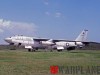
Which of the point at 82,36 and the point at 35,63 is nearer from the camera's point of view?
the point at 35,63

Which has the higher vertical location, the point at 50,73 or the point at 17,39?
the point at 17,39

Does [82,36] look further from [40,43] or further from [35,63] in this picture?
[35,63]

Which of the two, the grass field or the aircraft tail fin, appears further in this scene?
the aircraft tail fin

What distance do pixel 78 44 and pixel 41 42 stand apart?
1114 cm

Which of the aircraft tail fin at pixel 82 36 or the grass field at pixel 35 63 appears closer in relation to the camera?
the grass field at pixel 35 63

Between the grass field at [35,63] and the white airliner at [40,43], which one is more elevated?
the white airliner at [40,43]

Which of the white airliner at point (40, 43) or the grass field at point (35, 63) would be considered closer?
the grass field at point (35, 63)

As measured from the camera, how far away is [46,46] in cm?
9519

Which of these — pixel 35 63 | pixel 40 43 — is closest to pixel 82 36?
pixel 40 43

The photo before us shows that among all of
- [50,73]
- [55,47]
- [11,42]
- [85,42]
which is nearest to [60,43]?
[55,47]

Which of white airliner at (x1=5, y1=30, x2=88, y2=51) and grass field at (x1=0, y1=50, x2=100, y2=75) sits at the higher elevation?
white airliner at (x1=5, y1=30, x2=88, y2=51)

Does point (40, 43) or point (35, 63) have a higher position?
point (40, 43)

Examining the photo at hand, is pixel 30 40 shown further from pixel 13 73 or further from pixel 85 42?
pixel 13 73

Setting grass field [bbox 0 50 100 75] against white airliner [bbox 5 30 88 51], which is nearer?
grass field [bbox 0 50 100 75]
